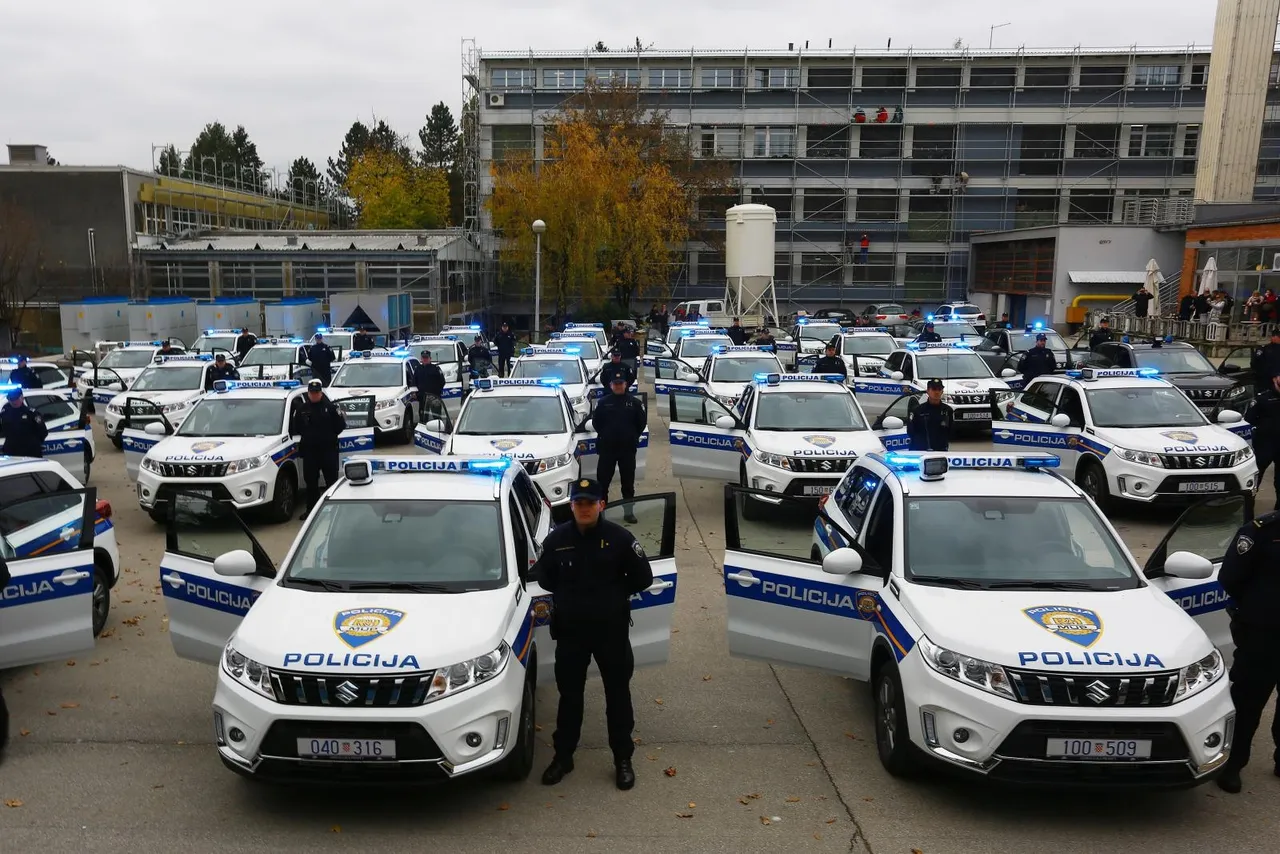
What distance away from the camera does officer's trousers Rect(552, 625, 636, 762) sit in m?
6.01

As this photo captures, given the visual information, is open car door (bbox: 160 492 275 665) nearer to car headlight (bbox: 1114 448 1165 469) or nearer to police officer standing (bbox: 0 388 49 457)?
police officer standing (bbox: 0 388 49 457)

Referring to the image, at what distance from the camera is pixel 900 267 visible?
194 ft

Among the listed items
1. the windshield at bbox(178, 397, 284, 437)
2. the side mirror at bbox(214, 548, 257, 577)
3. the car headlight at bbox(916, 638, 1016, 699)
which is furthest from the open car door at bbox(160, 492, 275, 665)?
the windshield at bbox(178, 397, 284, 437)

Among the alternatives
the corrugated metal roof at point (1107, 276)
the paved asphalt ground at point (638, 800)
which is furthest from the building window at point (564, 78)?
the paved asphalt ground at point (638, 800)

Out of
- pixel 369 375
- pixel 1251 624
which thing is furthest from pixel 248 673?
pixel 369 375

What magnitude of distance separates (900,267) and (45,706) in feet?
183

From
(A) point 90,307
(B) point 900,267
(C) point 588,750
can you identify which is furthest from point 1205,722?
(B) point 900,267

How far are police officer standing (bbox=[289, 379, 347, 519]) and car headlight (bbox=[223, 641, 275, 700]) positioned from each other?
24.0ft

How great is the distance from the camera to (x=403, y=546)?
6637 mm

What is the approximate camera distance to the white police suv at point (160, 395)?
18.0 meters

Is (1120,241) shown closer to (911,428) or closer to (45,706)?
(911,428)

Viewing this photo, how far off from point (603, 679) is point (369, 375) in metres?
14.5

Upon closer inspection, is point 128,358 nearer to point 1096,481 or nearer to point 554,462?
point 554,462

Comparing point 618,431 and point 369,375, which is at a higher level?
point 618,431
